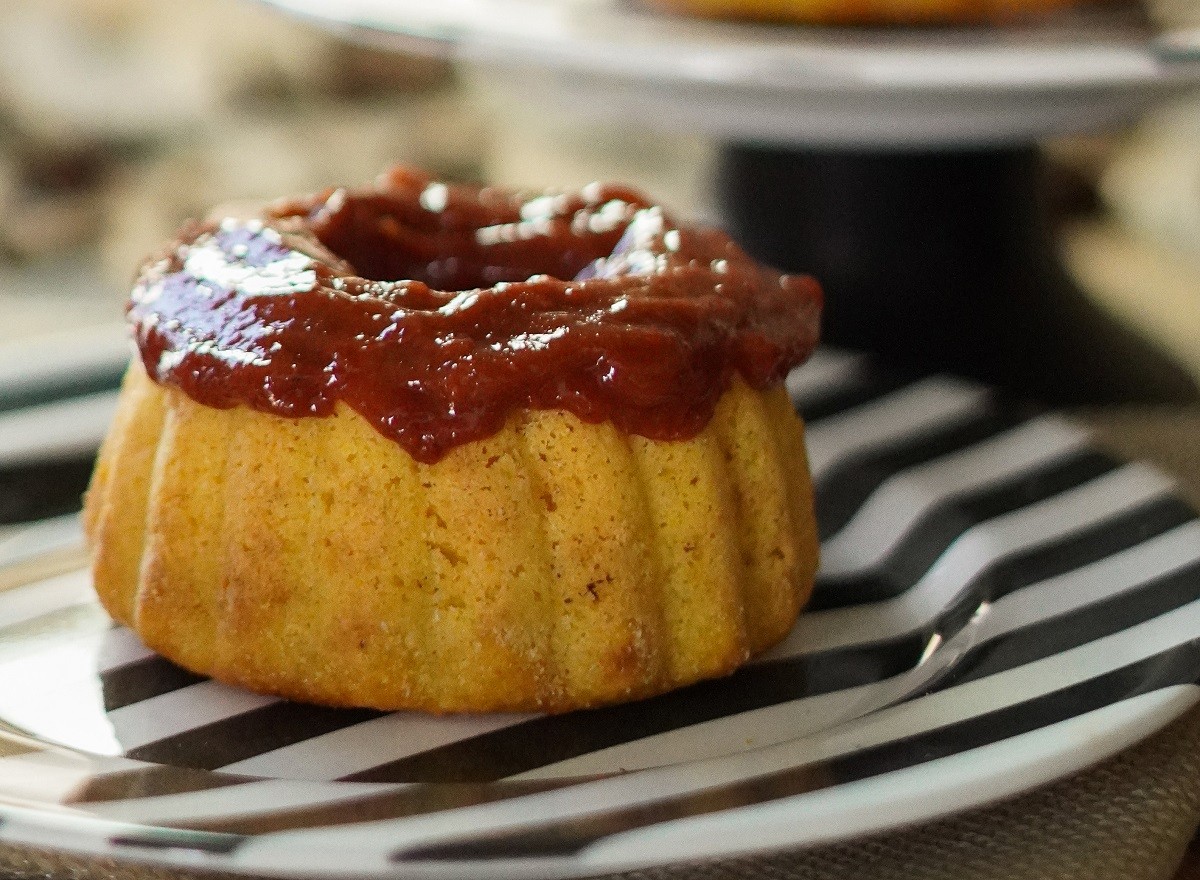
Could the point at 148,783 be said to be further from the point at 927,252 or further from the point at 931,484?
the point at 927,252

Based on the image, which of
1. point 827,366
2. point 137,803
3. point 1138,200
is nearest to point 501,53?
point 827,366

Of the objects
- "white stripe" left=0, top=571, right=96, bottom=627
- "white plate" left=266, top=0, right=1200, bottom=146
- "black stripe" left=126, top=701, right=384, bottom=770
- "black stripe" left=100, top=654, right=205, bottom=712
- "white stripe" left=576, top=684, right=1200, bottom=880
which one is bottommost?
"white stripe" left=0, top=571, right=96, bottom=627

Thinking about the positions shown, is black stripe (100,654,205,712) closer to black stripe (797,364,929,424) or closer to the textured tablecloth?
the textured tablecloth

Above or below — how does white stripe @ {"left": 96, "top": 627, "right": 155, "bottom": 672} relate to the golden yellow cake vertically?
below

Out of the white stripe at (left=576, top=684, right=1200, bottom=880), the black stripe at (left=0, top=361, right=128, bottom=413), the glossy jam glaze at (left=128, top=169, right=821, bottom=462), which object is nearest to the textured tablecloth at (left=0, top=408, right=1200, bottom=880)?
the white stripe at (left=576, top=684, right=1200, bottom=880)

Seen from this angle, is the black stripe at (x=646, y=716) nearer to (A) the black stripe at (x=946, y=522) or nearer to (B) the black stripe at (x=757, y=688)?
(B) the black stripe at (x=757, y=688)

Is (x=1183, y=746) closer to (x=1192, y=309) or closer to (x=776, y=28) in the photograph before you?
(x=776, y=28)
